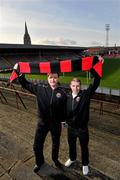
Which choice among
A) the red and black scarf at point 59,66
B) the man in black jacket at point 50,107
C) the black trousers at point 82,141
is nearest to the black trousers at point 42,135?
the man in black jacket at point 50,107

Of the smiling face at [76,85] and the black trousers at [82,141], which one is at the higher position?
the smiling face at [76,85]

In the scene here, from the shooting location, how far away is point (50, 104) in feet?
10.1

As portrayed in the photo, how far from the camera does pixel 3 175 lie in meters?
3.33

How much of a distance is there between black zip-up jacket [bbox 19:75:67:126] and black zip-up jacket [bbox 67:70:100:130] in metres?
0.12

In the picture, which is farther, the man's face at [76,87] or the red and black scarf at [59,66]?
the red and black scarf at [59,66]

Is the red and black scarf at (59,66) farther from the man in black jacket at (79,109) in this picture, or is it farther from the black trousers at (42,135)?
the black trousers at (42,135)

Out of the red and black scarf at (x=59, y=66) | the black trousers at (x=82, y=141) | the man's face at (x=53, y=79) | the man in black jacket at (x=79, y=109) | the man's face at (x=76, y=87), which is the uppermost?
the red and black scarf at (x=59, y=66)

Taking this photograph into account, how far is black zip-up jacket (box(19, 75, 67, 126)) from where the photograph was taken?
3.09m

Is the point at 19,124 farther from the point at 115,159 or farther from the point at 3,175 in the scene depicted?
the point at 115,159

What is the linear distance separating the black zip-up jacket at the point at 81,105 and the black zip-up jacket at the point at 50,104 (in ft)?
0.40

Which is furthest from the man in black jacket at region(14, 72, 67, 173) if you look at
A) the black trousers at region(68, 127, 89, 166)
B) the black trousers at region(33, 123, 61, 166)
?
the black trousers at region(68, 127, 89, 166)

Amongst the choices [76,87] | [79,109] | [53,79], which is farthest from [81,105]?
[53,79]

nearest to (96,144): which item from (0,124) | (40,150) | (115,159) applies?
(115,159)

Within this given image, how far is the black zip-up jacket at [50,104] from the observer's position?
3.09 meters
